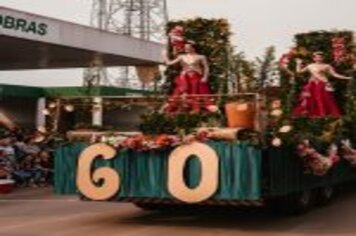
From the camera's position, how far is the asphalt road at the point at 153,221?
13.1m

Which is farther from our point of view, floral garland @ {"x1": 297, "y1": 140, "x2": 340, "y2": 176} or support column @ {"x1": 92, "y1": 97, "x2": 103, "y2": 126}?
support column @ {"x1": 92, "y1": 97, "x2": 103, "y2": 126}

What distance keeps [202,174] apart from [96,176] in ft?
6.07

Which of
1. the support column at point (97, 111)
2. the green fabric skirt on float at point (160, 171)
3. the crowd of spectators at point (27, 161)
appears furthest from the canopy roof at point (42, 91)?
the green fabric skirt on float at point (160, 171)

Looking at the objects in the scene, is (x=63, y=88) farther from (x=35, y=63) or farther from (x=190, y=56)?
(x=190, y=56)

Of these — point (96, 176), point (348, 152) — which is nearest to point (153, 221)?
point (96, 176)

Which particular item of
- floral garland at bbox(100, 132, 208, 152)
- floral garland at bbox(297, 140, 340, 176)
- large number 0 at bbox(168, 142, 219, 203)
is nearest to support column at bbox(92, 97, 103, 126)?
floral garland at bbox(100, 132, 208, 152)

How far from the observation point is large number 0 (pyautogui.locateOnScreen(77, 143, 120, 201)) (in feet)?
44.5

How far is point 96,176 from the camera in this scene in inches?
540

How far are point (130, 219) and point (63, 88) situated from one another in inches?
1141

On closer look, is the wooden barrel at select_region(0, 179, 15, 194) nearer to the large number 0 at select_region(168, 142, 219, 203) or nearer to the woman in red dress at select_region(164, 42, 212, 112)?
the woman in red dress at select_region(164, 42, 212, 112)

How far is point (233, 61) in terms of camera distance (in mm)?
17797

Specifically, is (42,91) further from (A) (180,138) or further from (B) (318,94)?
(A) (180,138)

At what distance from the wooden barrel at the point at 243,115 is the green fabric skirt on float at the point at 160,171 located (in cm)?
53

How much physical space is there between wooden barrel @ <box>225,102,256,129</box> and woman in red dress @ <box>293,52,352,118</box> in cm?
510
